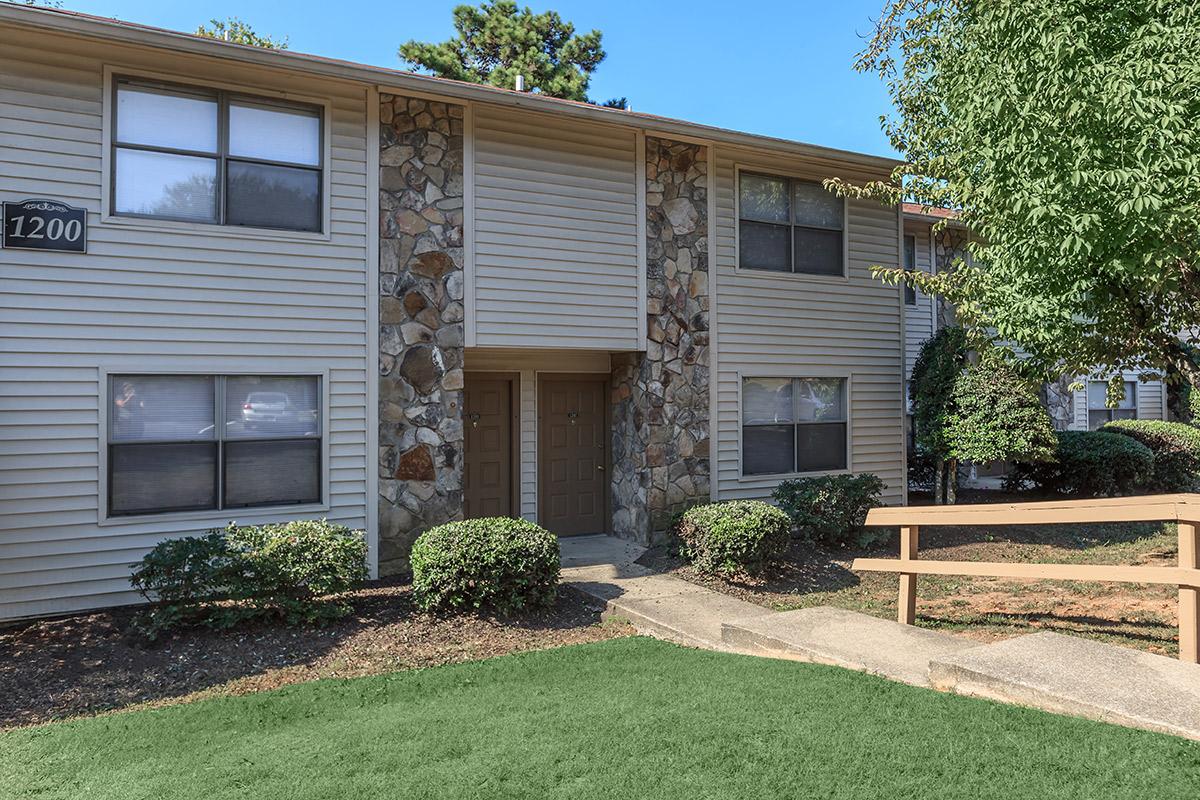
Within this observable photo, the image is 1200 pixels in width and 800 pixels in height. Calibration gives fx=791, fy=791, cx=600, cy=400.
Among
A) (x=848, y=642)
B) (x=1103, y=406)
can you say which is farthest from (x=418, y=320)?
(x=1103, y=406)

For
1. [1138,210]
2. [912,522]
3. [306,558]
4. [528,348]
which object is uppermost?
[1138,210]

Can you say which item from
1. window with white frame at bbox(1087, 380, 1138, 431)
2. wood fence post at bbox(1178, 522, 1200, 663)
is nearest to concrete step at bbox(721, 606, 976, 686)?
wood fence post at bbox(1178, 522, 1200, 663)

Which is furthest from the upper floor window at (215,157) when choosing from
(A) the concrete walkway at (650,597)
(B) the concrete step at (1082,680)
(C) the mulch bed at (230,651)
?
(B) the concrete step at (1082,680)

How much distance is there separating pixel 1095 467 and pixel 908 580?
8.55 m

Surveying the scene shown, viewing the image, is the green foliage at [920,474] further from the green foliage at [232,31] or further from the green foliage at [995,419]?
the green foliage at [232,31]

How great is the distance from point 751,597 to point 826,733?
3.67m

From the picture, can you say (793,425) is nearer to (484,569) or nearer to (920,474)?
(920,474)

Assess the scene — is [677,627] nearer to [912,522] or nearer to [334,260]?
[912,522]

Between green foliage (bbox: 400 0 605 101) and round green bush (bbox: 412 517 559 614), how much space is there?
67.3 feet

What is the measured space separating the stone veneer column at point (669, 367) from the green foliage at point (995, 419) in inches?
139

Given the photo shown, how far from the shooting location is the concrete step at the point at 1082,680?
3.53 metres

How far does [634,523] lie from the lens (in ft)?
30.8

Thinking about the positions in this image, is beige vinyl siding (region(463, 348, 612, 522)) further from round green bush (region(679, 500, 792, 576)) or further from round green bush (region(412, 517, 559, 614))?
round green bush (region(412, 517, 559, 614))

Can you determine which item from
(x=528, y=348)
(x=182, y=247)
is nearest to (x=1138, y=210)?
(x=528, y=348)
